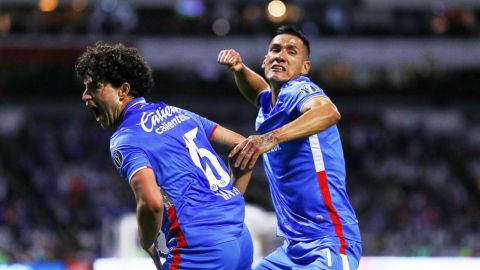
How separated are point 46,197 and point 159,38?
27.9ft

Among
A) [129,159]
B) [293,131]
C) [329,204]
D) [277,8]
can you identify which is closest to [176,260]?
[129,159]

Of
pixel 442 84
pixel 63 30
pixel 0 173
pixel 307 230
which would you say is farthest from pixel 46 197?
pixel 307 230

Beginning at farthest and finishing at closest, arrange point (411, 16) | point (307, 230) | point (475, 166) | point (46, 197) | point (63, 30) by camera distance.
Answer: point (411, 16), point (63, 30), point (475, 166), point (46, 197), point (307, 230)

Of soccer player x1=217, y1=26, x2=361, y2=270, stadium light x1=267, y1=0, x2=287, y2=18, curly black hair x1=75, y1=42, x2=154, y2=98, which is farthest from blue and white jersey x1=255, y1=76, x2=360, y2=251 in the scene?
stadium light x1=267, y1=0, x2=287, y2=18

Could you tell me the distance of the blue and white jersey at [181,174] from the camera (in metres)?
4.09

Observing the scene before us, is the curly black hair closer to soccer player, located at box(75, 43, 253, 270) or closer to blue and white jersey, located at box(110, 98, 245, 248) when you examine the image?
soccer player, located at box(75, 43, 253, 270)

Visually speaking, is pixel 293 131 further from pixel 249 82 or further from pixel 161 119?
pixel 249 82

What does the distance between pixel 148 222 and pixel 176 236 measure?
0.71 ft

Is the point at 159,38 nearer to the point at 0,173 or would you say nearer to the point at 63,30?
the point at 63,30

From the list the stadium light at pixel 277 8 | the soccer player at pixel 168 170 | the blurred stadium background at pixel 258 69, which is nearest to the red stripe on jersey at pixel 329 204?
the soccer player at pixel 168 170

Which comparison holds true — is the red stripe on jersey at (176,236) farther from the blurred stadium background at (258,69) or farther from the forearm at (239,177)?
the blurred stadium background at (258,69)

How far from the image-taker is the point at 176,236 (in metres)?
4.15

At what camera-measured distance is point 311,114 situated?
4508 mm

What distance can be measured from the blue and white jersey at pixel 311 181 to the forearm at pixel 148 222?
1108 mm
